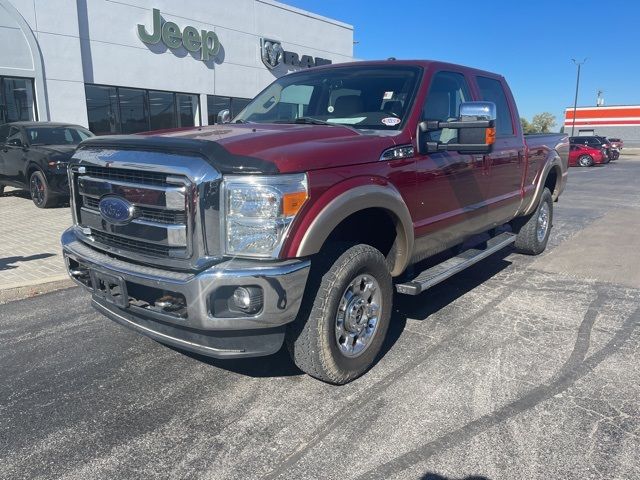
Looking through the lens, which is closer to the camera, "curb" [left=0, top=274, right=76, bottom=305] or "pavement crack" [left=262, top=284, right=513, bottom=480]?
"pavement crack" [left=262, top=284, right=513, bottom=480]

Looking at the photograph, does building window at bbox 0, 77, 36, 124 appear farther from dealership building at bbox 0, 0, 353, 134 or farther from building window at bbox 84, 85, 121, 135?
building window at bbox 84, 85, 121, 135

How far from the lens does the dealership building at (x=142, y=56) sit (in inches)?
537

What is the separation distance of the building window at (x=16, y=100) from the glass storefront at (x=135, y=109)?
1701 millimetres

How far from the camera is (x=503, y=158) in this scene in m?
5.15

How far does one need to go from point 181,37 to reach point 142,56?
1.69 metres

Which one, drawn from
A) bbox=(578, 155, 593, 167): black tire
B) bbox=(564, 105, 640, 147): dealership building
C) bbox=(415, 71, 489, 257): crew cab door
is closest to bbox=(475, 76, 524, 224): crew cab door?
bbox=(415, 71, 489, 257): crew cab door

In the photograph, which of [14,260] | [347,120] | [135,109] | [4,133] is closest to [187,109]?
[135,109]

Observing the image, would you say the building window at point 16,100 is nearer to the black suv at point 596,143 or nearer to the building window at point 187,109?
the building window at point 187,109

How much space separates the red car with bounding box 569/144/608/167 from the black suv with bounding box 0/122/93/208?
83.7 ft

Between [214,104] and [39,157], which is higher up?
[214,104]

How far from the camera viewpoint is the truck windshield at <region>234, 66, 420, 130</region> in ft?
12.8

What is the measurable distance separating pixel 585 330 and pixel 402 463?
8.14 feet

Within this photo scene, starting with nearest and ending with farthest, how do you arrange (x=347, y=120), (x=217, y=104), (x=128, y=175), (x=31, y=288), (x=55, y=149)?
1. (x=128, y=175)
2. (x=347, y=120)
3. (x=31, y=288)
4. (x=55, y=149)
5. (x=217, y=104)

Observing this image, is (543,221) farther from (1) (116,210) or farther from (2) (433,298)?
(1) (116,210)
